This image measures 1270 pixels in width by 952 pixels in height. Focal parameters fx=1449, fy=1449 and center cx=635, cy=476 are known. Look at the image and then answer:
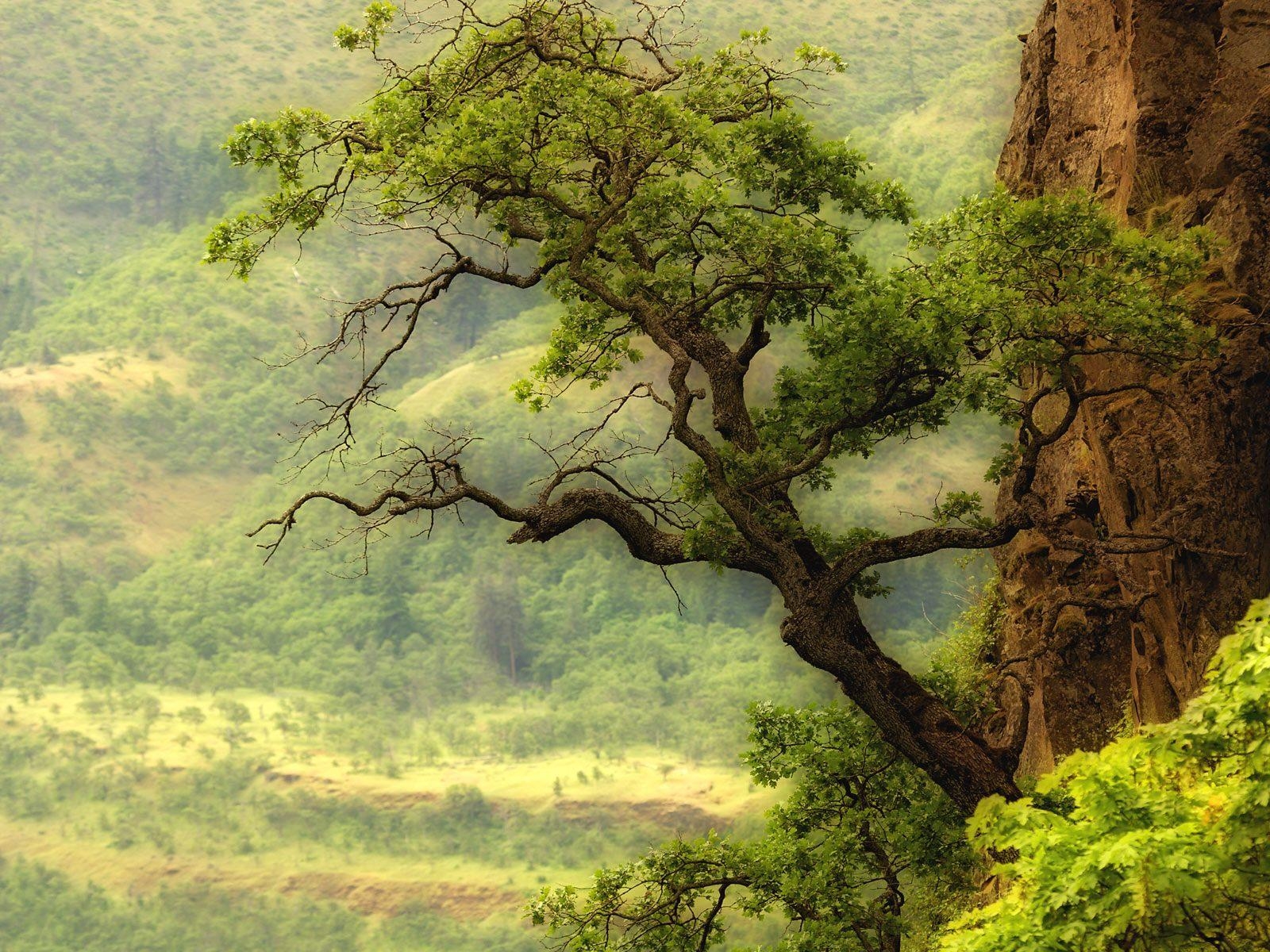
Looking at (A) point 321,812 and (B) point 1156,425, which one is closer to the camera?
(B) point 1156,425

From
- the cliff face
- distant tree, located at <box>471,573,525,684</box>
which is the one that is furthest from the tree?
distant tree, located at <box>471,573,525,684</box>

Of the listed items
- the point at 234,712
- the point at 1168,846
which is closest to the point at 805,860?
the point at 1168,846

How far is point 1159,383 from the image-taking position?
10109 mm

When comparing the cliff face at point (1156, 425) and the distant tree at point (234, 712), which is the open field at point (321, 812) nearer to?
the distant tree at point (234, 712)

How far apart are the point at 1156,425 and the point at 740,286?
3.12 metres

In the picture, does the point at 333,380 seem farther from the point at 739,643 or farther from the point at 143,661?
the point at 739,643

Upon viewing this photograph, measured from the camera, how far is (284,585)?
242ft

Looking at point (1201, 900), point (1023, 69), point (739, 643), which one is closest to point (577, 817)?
point (739, 643)

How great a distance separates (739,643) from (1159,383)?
5664cm

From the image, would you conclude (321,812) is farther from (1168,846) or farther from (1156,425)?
(1168,846)

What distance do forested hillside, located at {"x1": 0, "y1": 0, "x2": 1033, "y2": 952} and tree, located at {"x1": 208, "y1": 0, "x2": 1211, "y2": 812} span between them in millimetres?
33171

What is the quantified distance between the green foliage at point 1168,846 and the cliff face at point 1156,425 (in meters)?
2.98

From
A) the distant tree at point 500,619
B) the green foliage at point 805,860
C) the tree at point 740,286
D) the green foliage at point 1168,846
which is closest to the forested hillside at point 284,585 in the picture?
the distant tree at point 500,619

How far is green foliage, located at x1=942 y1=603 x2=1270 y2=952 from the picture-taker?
6.00 m
